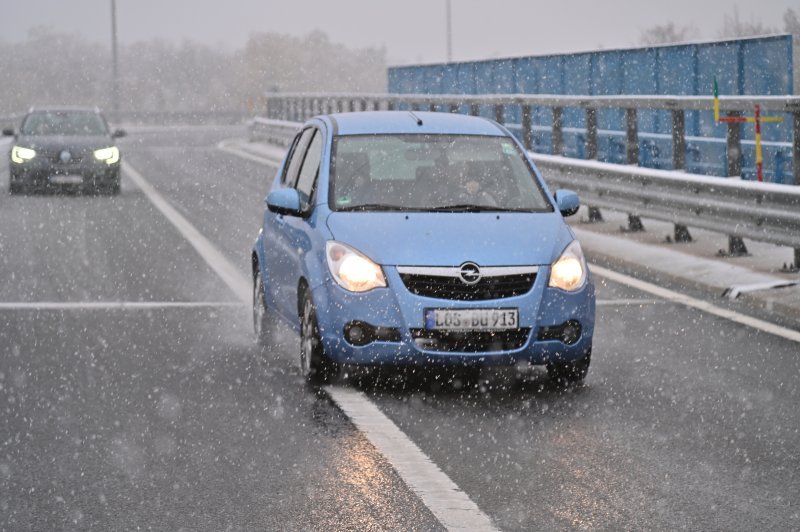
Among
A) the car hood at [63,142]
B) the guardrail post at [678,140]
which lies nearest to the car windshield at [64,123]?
the car hood at [63,142]

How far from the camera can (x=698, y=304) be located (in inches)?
467

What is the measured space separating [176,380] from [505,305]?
184 cm

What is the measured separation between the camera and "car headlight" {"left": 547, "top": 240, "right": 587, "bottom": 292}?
841 cm

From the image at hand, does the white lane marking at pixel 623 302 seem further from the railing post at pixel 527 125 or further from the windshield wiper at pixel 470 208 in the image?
the railing post at pixel 527 125

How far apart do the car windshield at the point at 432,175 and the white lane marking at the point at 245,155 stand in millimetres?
23183

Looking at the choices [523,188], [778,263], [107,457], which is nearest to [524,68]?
[778,263]

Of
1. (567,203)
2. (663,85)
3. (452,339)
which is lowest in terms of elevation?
(452,339)

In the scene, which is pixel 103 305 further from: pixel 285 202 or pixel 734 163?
pixel 734 163

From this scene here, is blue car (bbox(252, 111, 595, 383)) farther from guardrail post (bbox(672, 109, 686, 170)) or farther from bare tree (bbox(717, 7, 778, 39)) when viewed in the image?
bare tree (bbox(717, 7, 778, 39))

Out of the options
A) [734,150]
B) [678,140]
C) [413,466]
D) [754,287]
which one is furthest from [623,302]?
[413,466]

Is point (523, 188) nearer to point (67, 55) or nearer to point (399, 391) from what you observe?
point (399, 391)

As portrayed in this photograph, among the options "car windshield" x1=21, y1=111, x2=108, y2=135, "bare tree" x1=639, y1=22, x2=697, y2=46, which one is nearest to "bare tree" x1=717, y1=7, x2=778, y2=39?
"bare tree" x1=639, y1=22, x2=697, y2=46

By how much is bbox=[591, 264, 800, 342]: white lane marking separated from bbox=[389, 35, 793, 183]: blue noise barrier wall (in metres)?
6.94

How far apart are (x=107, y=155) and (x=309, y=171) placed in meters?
16.5
